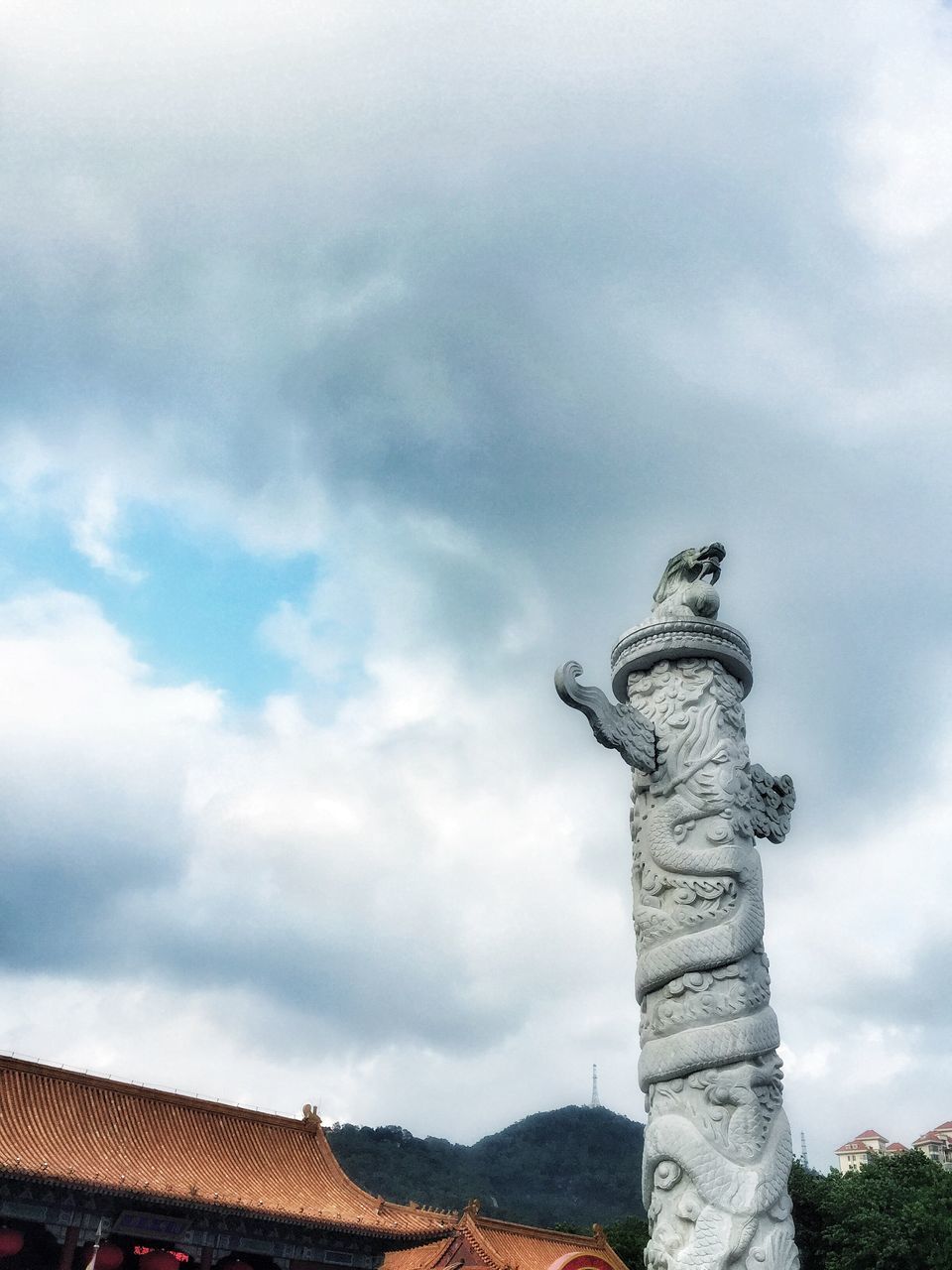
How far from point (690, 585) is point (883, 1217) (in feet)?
73.6

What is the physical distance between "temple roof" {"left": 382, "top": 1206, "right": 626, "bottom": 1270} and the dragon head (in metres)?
16.5

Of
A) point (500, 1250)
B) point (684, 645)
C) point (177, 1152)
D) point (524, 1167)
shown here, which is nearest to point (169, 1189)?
point (177, 1152)

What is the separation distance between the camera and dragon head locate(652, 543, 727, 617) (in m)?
6.22

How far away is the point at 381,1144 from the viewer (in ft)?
161

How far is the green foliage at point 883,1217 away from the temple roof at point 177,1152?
10.8 m

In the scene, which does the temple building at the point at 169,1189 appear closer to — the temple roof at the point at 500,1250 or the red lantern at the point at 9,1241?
the red lantern at the point at 9,1241

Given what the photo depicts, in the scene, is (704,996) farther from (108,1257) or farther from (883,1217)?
(883,1217)

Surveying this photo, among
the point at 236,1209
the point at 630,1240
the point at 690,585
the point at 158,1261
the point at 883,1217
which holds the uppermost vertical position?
the point at 690,585

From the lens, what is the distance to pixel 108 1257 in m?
14.2

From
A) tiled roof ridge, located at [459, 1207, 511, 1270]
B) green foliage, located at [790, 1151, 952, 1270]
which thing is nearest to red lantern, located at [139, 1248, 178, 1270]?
tiled roof ridge, located at [459, 1207, 511, 1270]

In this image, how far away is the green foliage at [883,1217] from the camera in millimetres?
22266

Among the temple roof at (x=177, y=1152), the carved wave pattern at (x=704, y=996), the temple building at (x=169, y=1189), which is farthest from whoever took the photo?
the temple roof at (x=177, y=1152)

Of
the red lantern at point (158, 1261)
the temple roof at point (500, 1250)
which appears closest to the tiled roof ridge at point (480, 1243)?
the temple roof at point (500, 1250)

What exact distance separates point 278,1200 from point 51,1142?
3.43 m
